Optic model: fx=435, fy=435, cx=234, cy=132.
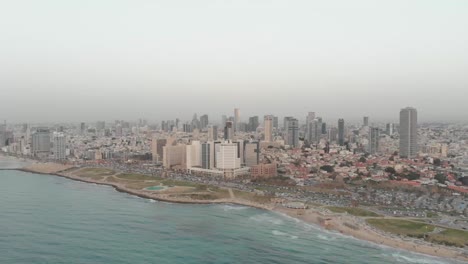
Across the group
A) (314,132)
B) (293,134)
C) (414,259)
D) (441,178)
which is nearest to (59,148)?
(293,134)

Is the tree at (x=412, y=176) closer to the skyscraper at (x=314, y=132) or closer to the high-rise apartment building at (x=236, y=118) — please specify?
the skyscraper at (x=314, y=132)

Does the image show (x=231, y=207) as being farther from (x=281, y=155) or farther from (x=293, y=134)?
(x=293, y=134)

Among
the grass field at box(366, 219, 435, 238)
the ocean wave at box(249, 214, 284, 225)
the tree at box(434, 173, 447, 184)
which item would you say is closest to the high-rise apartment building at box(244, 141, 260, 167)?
the tree at box(434, 173, 447, 184)

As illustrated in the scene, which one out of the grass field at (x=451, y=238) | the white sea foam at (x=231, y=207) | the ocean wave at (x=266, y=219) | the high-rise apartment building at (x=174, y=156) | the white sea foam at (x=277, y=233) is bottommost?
the white sea foam at (x=231, y=207)

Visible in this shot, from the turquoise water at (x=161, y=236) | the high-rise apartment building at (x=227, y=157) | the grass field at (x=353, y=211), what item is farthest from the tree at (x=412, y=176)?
the turquoise water at (x=161, y=236)

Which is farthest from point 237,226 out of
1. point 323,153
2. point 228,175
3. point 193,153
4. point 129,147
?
point 129,147

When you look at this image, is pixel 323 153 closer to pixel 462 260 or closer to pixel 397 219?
pixel 397 219
